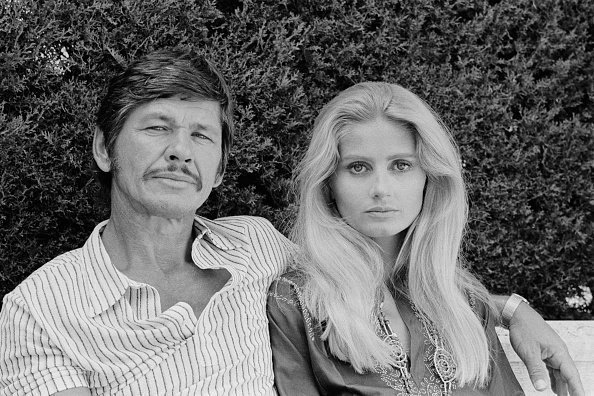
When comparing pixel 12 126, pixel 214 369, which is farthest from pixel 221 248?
pixel 12 126

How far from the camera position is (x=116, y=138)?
8.71ft

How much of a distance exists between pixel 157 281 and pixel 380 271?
0.78m

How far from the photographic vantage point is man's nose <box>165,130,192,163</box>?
2586 mm

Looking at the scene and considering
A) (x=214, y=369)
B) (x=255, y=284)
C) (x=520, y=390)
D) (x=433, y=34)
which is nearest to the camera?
(x=214, y=369)

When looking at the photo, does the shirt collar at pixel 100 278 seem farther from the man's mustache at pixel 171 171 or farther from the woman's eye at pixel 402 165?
the woman's eye at pixel 402 165

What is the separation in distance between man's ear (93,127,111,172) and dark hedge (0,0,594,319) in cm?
28

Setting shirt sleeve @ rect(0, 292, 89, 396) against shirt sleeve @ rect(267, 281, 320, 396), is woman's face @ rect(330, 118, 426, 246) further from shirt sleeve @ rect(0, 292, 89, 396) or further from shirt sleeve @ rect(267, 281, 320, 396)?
shirt sleeve @ rect(0, 292, 89, 396)

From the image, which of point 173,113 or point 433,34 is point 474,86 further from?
point 173,113

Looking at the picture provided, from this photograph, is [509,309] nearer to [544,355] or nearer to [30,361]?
[544,355]

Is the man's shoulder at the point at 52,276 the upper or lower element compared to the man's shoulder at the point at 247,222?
lower

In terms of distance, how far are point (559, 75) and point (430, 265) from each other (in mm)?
1387

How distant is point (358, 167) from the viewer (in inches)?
109

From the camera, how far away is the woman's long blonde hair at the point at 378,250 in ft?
8.91

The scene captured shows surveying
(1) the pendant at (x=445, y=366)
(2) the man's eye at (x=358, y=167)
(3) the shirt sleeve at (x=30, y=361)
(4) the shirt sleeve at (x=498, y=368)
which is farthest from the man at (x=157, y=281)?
(2) the man's eye at (x=358, y=167)
